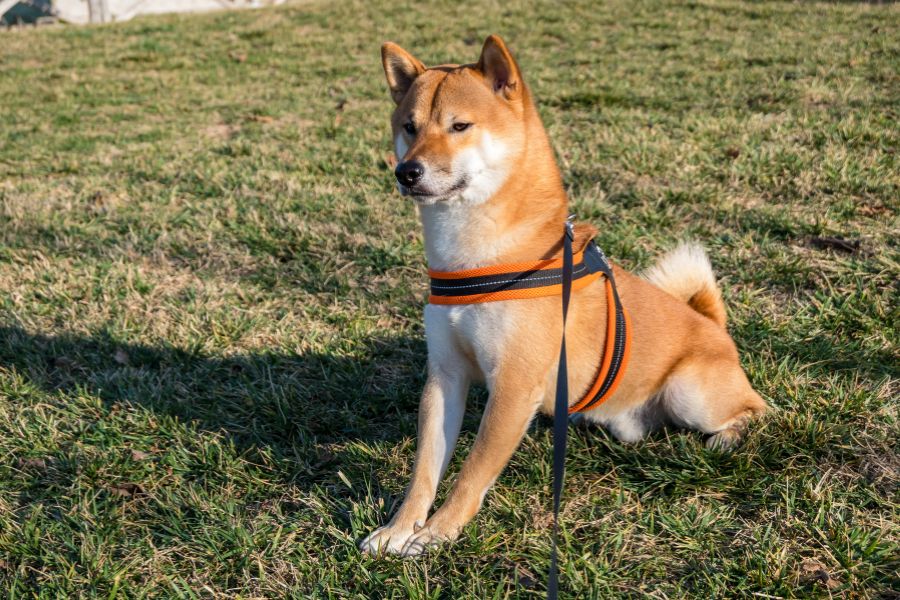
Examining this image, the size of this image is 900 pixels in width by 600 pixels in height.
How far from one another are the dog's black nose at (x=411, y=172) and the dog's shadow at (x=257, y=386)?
3.66 feet

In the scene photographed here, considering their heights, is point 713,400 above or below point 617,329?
below

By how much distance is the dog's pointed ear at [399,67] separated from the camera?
2902mm

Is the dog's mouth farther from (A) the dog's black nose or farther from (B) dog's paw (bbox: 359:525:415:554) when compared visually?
(B) dog's paw (bbox: 359:525:415:554)

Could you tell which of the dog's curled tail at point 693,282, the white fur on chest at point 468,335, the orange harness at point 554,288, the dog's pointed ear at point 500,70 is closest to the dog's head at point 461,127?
the dog's pointed ear at point 500,70

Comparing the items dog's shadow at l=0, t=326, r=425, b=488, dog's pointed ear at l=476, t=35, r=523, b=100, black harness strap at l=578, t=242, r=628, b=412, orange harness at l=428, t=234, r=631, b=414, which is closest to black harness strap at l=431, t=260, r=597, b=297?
orange harness at l=428, t=234, r=631, b=414

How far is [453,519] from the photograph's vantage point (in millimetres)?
2406

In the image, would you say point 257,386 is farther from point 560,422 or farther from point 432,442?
point 560,422

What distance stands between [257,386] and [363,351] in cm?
55

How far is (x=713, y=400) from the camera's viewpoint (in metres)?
2.80

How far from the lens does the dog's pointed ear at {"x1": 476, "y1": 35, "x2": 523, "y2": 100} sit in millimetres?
2662

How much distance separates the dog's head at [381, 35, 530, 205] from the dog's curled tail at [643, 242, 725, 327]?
109cm

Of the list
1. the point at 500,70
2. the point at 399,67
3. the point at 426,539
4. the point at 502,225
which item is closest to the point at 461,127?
the point at 500,70

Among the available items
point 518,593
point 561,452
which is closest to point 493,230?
point 561,452

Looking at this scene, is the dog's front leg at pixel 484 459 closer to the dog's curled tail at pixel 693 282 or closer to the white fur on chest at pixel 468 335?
the white fur on chest at pixel 468 335
